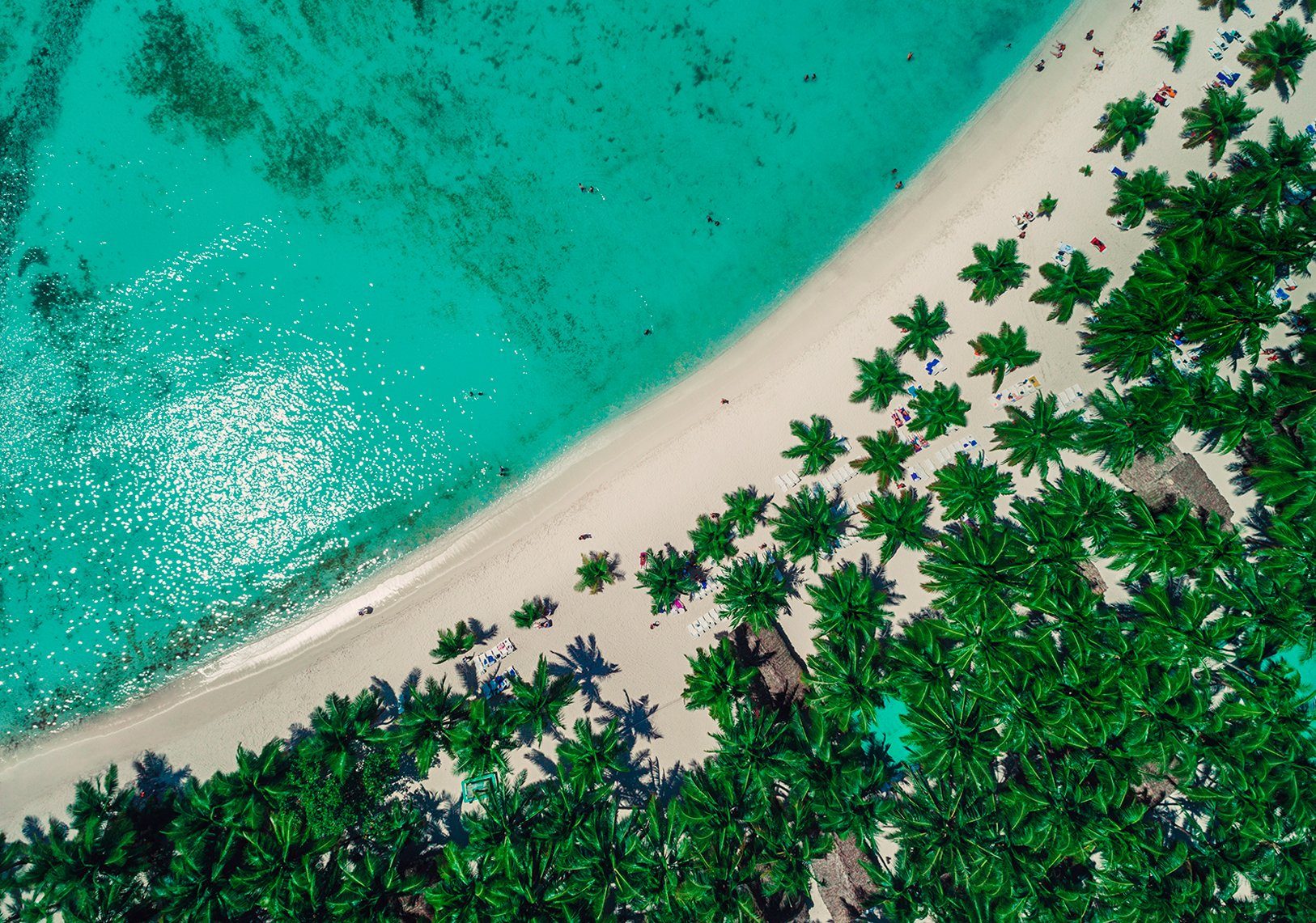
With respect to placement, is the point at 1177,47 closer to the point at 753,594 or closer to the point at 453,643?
the point at 753,594

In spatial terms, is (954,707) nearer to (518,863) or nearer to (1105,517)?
(1105,517)

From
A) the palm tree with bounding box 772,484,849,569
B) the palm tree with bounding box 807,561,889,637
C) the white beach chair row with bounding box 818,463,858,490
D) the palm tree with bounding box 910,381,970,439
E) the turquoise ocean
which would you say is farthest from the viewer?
the turquoise ocean

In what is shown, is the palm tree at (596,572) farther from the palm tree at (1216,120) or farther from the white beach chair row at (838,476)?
the palm tree at (1216,120)

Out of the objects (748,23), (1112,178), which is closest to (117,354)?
(748,23)

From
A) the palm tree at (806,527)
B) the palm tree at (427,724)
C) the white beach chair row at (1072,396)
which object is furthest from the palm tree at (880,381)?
the palm tree at (427,724)

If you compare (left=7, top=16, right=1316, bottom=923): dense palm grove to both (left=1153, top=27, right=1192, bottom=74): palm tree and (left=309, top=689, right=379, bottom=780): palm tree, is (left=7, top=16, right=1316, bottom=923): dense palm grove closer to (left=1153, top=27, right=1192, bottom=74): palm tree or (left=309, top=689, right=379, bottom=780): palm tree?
(left=309, top=689, right=379, bottom=780): palm tree

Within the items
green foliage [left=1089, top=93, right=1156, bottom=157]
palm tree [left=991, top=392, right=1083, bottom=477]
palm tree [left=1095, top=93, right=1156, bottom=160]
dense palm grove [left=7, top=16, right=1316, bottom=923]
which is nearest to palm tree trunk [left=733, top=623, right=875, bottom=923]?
dense palm grove [left=7, top=16, right=1316, bottom=923]
